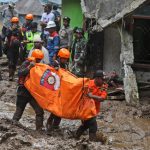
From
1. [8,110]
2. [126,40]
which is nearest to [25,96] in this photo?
[8,110]

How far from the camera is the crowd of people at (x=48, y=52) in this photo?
8633mm

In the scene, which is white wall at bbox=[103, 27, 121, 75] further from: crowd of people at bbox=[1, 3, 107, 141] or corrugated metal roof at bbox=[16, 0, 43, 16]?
corrugated metal roof at bbox=[16, 0, 43, 16]

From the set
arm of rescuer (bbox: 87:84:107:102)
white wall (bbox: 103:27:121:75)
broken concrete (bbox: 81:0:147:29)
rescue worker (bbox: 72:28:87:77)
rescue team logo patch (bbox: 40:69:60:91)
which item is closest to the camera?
arm of rescuer (bbox: 87:84:107:102)

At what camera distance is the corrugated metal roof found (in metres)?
29.0

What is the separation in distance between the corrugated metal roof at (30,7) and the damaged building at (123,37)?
14505 mm

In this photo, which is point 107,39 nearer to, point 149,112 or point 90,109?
point 149,112

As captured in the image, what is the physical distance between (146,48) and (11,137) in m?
8.08

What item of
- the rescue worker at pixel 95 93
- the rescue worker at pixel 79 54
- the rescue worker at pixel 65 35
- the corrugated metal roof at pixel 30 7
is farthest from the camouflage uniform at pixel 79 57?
the corrugated metal roof at pixel 30 7

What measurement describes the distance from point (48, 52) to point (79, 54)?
70.8 inches

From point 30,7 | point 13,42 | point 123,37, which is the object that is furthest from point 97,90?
point 30,7

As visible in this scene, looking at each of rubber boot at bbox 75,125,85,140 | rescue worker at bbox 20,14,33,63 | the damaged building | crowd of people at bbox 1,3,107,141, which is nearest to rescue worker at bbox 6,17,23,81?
crowd of people at bbox 1,3,107,141

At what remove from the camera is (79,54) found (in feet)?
45.5

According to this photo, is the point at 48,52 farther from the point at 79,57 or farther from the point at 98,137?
the point at 98,137

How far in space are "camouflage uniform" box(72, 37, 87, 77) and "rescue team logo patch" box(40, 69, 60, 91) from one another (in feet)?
16.7
